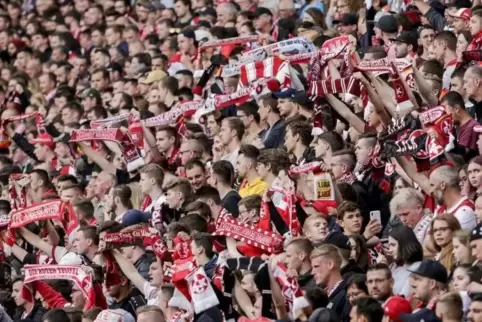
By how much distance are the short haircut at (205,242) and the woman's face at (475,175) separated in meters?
2.18

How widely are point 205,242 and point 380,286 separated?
2561 mm

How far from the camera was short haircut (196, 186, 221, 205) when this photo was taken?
1470 cm

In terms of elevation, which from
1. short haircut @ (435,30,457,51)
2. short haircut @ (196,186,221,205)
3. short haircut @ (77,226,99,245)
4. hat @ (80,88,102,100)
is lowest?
hat @ (80,88,102,100)

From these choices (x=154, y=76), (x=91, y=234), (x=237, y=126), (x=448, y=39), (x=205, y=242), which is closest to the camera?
(x=205, y=242)

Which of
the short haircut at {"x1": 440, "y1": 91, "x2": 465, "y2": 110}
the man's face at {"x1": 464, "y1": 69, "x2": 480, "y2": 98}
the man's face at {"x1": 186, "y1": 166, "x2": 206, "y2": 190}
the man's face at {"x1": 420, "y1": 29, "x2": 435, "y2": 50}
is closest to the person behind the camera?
the short haircut at {"x1": 440, "y1": 91, "x2": 465, "y2": 110}

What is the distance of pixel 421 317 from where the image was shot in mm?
10141

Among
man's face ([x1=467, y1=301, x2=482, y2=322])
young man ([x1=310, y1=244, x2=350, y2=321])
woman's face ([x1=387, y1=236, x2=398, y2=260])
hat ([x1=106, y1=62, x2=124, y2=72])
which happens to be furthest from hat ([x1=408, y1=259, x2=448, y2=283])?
hat ([x1=106, y1=62, x2=124, y2=72])

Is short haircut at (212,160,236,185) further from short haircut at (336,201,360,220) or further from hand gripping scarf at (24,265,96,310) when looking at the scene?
short haircut at (336,201,360,220)

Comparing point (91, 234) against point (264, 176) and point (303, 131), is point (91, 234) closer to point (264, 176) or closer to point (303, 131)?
point (264, 176)

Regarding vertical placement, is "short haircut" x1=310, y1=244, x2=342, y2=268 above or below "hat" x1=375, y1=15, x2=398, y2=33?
above

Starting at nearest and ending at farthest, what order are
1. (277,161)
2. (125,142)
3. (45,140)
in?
(277,161), (125,142), (45,140)

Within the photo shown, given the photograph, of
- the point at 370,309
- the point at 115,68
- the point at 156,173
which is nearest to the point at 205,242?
the point at 156,173

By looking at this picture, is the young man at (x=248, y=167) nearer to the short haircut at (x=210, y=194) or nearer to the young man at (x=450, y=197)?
the short haircut at (x=210, y=194)

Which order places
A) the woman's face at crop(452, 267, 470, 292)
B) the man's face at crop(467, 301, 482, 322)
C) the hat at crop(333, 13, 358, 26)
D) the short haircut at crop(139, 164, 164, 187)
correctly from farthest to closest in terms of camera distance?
the hat at crop(333, 13, 358, 26) < the short haircut at crop(139, 164, 164, 187) < the woman's face at crop(452, 267, 470, 292) < the man's face at crop(467, 301, 482, 322)
